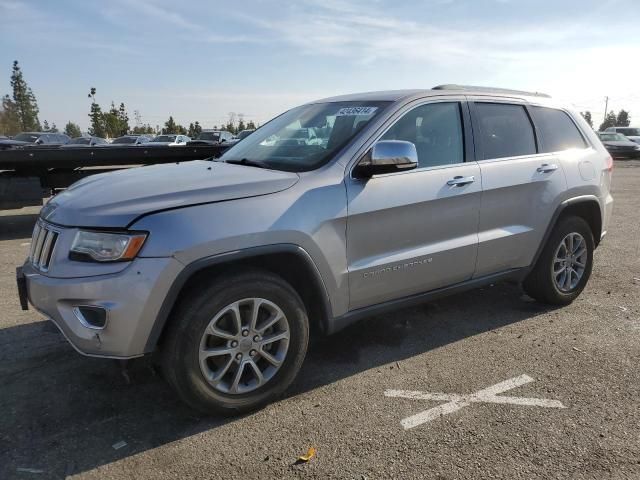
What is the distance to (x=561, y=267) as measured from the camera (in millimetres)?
4516

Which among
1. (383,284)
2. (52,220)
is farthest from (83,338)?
(383,284)

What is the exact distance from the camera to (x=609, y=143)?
2653 centimetres

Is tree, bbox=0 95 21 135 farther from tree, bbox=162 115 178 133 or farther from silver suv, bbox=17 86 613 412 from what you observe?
silver suv, bbox=17 86 613 412

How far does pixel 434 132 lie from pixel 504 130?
0.76 metres

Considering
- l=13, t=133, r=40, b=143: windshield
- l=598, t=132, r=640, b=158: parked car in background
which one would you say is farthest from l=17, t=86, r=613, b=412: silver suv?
l=13, t=133, r=40, b=143: windshield

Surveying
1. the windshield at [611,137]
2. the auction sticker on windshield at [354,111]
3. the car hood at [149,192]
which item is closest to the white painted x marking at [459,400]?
the car hood at [149,192]

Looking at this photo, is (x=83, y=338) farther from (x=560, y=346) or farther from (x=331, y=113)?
(x=560, y=346)

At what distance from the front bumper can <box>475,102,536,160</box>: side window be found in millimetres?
2582

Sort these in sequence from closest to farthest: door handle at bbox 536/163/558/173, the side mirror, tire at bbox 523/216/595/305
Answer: the side mirror → door handle at bbox 536/163/558/173 → tire at bbox 523/216/595/305

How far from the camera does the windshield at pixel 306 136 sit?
3311 mm

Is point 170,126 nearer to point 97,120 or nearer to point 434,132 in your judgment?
point 97,120

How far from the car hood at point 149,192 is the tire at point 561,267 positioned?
99.1 inches

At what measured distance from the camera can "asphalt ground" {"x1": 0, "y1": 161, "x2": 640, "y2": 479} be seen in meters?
2.52

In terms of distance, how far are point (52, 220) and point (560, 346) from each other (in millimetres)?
3561
